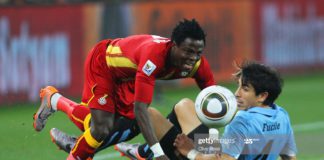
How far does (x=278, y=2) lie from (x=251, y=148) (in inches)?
630

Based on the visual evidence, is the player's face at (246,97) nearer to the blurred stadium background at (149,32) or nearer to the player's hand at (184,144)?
the player's hand at (184,144)

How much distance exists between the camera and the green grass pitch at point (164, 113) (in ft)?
36.0

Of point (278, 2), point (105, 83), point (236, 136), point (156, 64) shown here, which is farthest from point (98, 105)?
point (278, 2)

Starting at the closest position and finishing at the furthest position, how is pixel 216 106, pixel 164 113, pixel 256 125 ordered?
1. pixel 256 125
2. pixel 216 106
3. pixel 164 113

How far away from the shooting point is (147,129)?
7.55 metres

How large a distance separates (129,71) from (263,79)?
200 centimetres

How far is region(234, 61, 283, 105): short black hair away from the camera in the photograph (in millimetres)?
6754

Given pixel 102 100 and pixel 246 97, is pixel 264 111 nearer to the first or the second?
pixel 246 97

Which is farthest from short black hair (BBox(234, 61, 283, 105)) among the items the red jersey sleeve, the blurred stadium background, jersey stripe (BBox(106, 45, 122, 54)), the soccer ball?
the blurred stadium background

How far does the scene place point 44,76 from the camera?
16.8 m

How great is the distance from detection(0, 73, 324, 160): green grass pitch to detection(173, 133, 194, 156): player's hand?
3.75 meters

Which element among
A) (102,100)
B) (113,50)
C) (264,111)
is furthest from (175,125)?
(264,111)

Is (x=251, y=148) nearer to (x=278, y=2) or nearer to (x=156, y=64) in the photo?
(x=156, y=64)

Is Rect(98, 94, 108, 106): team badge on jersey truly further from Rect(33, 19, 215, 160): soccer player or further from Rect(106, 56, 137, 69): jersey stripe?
Rect(106, 56, 137, 69): jersey stripe
